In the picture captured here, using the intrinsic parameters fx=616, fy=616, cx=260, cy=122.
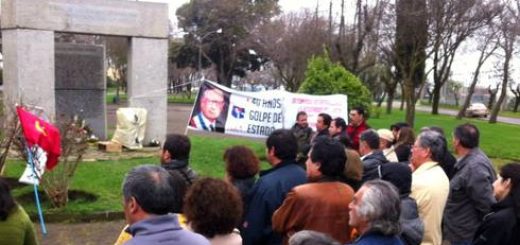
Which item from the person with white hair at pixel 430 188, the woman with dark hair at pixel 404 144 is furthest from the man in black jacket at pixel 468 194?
the woman with dark hair at pixel 404 144

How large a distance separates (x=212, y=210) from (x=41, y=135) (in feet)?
16.9

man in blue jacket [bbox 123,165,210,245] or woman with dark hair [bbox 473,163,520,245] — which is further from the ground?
man in blue jacket [bbox 123,165,210,245]

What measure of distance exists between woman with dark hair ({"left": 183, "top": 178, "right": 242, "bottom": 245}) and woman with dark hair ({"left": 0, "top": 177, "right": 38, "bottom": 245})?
1202mm

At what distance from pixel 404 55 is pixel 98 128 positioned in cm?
1122

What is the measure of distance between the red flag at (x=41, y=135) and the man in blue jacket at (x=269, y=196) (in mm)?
4102

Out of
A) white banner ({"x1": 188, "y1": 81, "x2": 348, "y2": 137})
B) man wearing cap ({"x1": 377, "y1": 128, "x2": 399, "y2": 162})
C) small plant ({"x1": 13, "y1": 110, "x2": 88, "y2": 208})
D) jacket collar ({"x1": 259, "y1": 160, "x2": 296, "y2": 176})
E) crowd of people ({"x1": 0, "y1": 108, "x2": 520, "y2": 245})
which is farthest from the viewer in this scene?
white banner ({"x1": 188, "y1": 81, "x2": 348, "y2": 137})

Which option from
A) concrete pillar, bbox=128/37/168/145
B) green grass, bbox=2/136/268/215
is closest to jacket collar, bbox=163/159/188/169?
green grass, bbox=2/136/268/215

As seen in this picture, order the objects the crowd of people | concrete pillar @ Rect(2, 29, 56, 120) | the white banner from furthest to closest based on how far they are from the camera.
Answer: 1. concrete pillar @ Rect(2, 29, 56, 120)
2. the white banner
3. the crowd of people

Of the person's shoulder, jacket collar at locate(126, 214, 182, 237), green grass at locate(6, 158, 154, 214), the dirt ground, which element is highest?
jacket collar at locate(126, 214, 182, 237)

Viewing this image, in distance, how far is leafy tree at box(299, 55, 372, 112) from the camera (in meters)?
15.6

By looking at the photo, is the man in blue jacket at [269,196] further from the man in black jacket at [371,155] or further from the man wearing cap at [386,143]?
the man wearing cap at [386,143]

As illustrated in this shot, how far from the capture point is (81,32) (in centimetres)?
1394

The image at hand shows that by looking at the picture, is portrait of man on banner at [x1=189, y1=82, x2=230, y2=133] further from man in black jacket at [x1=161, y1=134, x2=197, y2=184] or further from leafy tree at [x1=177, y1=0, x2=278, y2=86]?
leafy tree at [x1=177, y1=0, x2=278, y2=86]

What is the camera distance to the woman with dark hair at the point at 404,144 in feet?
21.5
